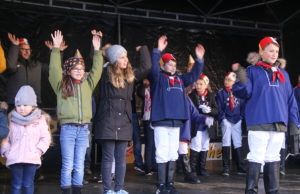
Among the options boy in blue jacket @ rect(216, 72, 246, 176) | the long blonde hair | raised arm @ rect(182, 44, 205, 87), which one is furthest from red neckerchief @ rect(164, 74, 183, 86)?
boy in blue jacket @ rect(216, 72, 246, 176)

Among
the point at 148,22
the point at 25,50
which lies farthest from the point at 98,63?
the point at 148,22

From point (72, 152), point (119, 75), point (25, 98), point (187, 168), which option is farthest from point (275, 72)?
point (25, 98)

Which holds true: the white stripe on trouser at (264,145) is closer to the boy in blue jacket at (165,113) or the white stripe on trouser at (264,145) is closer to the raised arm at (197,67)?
the boy in blue jacket at (165,113)

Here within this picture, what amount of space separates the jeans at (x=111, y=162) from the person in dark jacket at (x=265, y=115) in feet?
4.21

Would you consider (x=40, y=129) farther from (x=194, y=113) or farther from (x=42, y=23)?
(x=42, y=23)

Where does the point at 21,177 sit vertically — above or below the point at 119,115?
below

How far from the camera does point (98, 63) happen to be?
12.6ft

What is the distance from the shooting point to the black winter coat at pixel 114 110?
368 cm

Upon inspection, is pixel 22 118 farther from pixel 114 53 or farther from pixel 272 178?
pixel 272 178

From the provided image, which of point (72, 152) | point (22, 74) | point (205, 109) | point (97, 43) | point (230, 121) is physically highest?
point (97, 43)

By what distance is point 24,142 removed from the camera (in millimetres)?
3312

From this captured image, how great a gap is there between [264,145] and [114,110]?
5.11 ft

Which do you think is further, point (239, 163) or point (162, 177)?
point (239, 163)

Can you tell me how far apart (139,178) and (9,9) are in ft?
11.1
